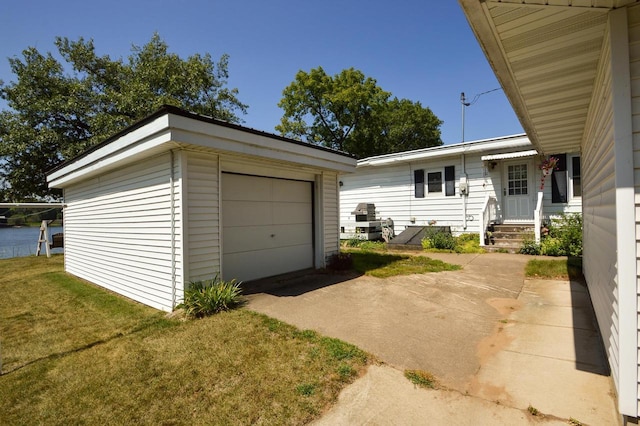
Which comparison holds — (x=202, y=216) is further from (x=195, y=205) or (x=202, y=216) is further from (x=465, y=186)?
(x=465, y=186)

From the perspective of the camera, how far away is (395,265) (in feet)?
27.3

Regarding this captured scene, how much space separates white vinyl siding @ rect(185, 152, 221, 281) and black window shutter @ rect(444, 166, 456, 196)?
32.7ft

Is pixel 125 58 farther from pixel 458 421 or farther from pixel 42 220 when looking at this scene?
pixel 458 421

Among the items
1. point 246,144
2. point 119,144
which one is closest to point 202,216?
point 246,144

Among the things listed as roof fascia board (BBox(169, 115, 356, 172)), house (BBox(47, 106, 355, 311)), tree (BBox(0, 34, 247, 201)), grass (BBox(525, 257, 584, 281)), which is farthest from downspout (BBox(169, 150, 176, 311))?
tree (BBox(0, 34, 247, 201))

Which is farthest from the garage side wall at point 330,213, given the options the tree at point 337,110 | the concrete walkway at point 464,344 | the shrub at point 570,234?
the tree at point 337,110

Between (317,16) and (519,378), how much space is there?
450 inches

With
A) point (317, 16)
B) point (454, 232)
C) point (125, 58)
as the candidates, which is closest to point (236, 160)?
Answer: point (317, 16)

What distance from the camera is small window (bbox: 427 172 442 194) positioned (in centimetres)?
1291

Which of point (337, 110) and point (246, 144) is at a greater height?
point (337, 110)

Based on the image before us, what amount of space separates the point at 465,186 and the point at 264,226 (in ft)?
28.3

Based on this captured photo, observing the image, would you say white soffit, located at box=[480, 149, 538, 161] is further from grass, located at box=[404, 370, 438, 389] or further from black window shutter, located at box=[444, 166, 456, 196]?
grass, located at box=[404, 370, 438, 389]

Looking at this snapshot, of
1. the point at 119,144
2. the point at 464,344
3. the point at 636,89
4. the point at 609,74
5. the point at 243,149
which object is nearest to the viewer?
the point at 636,89

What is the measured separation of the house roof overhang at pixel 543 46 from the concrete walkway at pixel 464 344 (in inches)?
115
